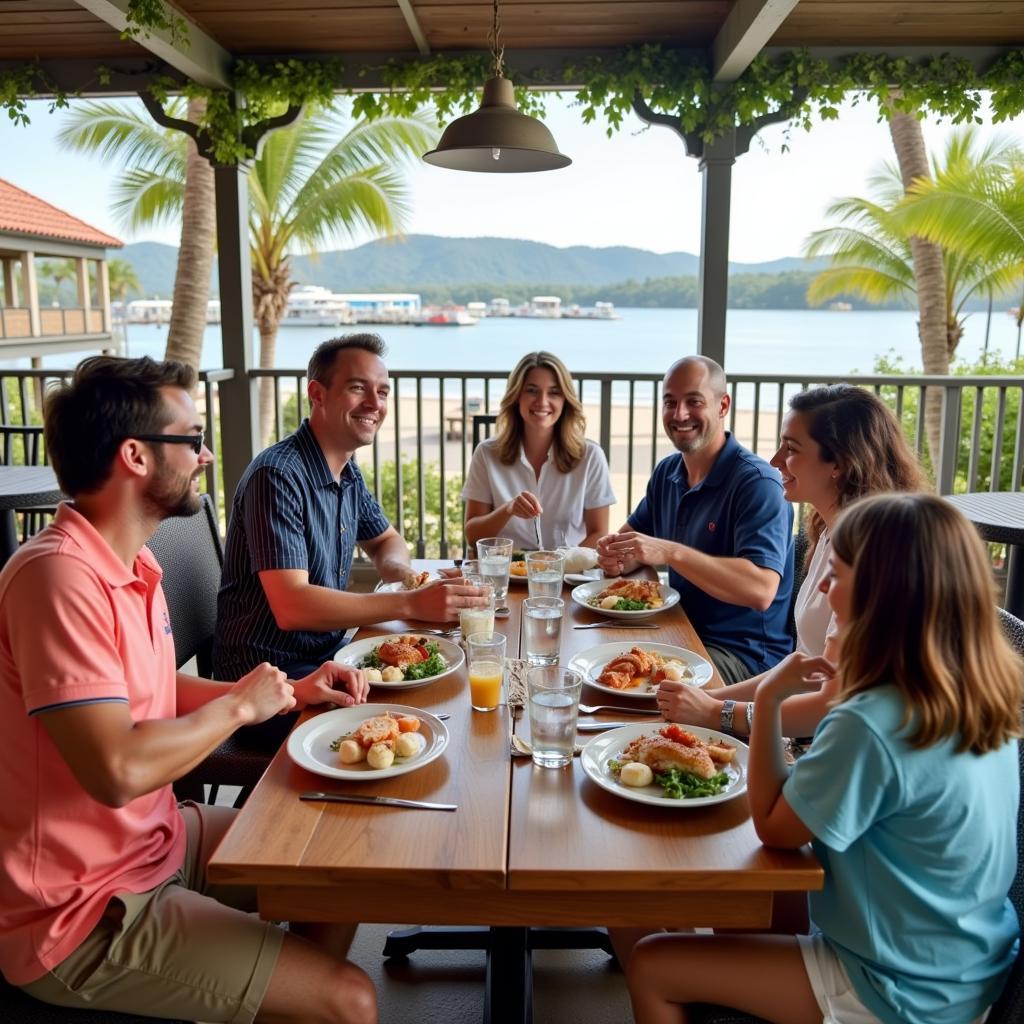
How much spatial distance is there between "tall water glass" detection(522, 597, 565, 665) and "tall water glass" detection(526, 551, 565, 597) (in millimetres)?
288

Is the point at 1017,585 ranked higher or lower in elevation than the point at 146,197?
lower

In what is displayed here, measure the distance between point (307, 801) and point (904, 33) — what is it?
469 cm

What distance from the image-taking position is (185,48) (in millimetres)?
4285

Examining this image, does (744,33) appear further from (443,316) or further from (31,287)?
(443,316)

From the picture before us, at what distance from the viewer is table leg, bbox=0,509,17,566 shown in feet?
12.3

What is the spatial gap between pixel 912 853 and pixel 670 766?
1.17 ft

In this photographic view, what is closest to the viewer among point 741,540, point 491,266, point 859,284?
point 741,540

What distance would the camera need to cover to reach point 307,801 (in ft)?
4.56

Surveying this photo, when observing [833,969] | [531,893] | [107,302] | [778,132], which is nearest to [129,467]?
[531,893]

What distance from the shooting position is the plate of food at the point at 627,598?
235 centimetres

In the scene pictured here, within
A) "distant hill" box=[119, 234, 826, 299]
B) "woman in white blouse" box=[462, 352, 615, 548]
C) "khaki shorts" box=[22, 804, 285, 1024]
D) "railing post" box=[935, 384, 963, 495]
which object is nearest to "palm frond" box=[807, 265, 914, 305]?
"railing post" box=[935, 384, 963, 495]

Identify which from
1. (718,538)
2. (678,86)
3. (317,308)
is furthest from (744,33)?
(317,308)

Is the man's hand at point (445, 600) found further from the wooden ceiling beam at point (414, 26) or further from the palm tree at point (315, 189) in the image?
the palm tree at point (315, 189)

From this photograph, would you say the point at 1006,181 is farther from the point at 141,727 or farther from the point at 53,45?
the point at 141,727
